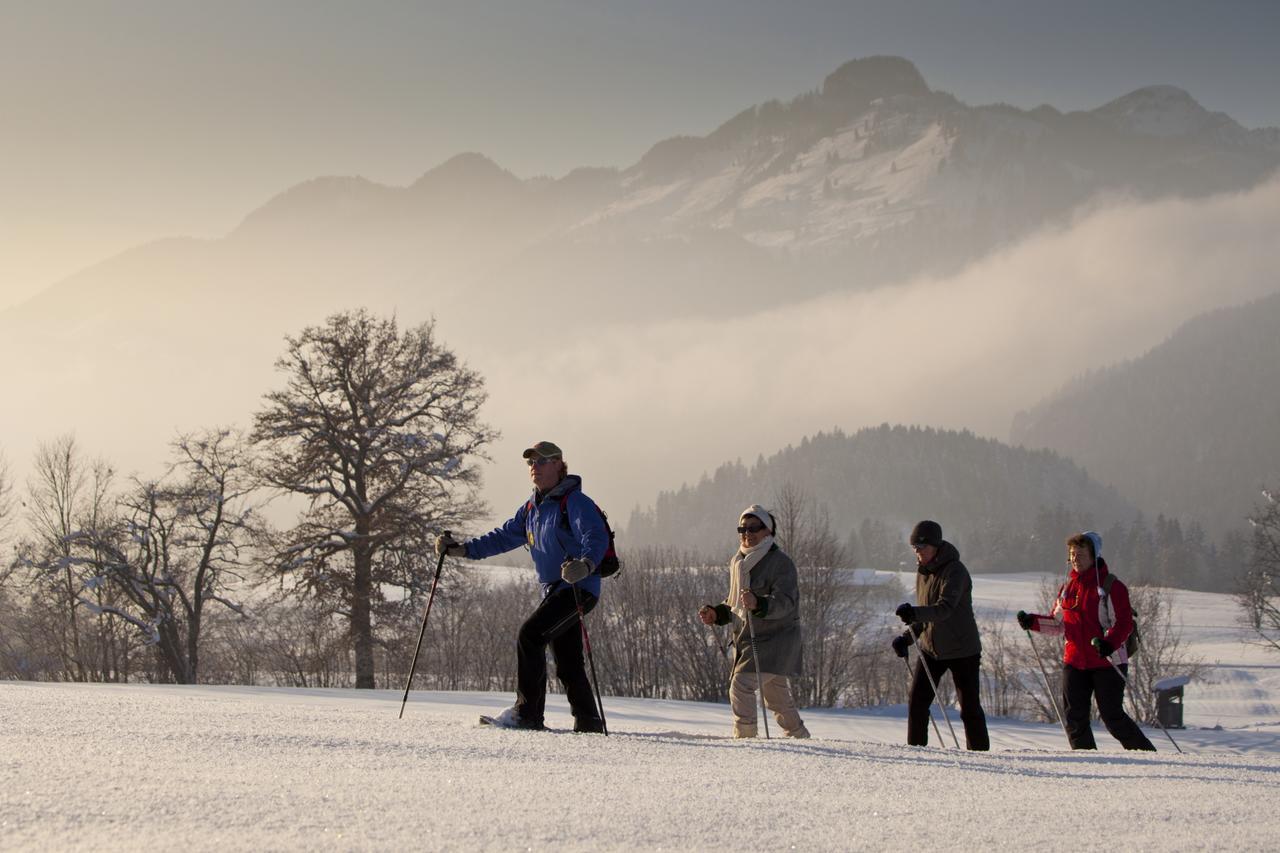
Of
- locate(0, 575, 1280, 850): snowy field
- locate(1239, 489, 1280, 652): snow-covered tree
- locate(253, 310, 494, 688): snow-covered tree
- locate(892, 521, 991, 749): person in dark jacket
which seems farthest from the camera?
locate(1239, 489, 1280, 652): snow-covered tree

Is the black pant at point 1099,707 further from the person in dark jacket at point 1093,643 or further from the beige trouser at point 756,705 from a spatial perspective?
the beige trouser at point 756,705

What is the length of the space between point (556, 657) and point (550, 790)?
3520 mm

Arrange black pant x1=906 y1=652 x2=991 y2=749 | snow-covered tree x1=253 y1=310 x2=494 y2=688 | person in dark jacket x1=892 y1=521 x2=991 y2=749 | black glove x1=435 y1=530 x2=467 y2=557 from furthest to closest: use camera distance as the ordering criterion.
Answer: snow-covered tree x1=253 y1=310 x2=494 y2=688, black pant x1=906 y1=652 x2=991 y2=749, person in dark jacket x1=892 y1=521 x2=991 y2=749, black glove x1=435 y1=530 x2=467 y2=557

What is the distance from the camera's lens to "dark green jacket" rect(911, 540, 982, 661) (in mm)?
9266

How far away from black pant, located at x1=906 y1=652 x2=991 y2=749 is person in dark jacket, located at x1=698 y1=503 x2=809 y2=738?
1.27m

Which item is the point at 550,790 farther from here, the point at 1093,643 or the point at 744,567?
the point at 1093,643

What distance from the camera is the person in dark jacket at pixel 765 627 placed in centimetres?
888

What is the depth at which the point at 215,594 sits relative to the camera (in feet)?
116

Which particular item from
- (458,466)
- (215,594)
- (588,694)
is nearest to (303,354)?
(458,466)

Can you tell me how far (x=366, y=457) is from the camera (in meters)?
29.6

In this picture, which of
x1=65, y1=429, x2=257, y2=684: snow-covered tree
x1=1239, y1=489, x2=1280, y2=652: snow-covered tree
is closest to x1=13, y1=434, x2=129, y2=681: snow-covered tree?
x1=65, y1=429, x2=257, y2=684: snow-covered tree

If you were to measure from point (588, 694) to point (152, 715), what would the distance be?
9.61ft

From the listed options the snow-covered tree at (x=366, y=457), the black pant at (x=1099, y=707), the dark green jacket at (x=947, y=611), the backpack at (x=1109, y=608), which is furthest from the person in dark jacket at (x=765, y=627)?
the snow-covered tree at (x=366, y=457)

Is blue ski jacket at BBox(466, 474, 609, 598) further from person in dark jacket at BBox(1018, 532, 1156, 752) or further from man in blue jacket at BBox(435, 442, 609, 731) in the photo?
person in dark jacket at BBox(1018, 532, 1156, 752)
